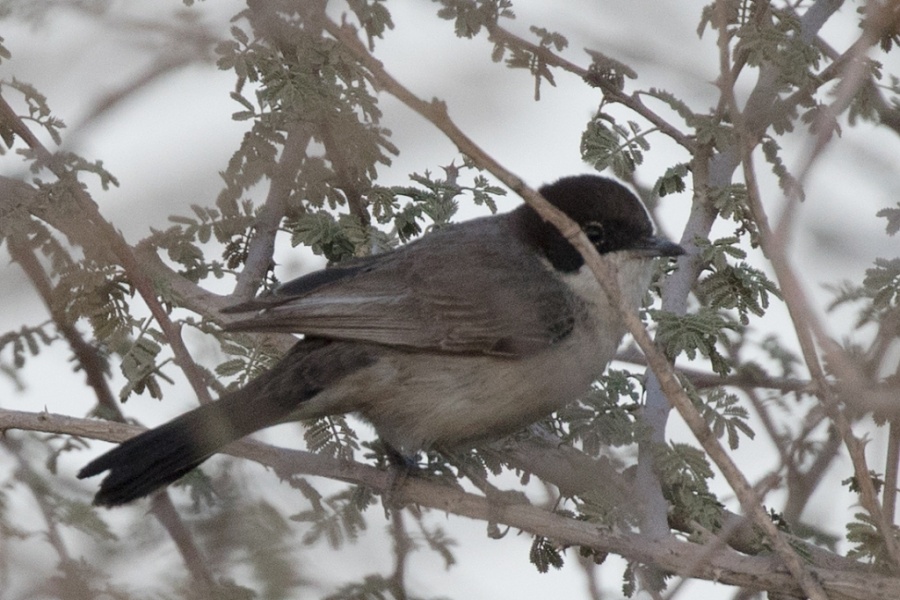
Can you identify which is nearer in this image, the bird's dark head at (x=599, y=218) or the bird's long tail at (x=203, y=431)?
the bird's long tail at (x=203, y=431)

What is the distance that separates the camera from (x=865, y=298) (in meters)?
3.80

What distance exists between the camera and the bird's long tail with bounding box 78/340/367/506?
4.12 m

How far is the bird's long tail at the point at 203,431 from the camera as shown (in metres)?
4.12

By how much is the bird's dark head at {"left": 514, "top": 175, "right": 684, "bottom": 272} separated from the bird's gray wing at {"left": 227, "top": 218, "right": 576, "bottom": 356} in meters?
0.14

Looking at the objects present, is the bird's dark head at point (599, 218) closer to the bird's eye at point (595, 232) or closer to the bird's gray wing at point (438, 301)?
the bird's eye at point (595, 232)

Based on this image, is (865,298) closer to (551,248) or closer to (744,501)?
(744,501)

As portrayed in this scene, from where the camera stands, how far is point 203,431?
14.0 ft

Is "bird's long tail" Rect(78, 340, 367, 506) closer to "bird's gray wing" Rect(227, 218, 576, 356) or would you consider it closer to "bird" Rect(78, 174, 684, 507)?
"bird" Rect(78, 174, 684, 507)

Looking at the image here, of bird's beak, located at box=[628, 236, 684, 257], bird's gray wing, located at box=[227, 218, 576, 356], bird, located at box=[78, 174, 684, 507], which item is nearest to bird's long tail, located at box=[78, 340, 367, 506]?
bird, located at box=[78, 174, 684, 507]

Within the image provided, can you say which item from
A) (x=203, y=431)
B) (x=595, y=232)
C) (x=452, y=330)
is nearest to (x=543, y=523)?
(x=452, y=330)

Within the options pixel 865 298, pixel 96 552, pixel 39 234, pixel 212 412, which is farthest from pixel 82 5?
pixel 865 298

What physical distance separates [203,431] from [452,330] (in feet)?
3.88

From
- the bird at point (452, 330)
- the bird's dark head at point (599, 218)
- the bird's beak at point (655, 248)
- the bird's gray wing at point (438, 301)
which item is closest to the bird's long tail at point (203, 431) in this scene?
the bird at point (452, 330)

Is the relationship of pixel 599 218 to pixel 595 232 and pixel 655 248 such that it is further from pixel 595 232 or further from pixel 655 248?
pixel 655 248
